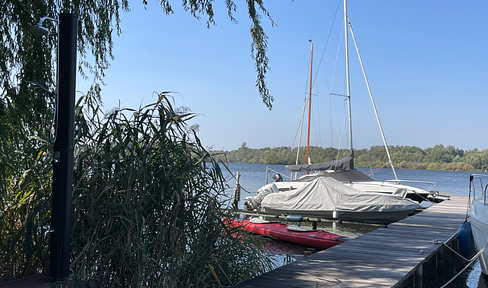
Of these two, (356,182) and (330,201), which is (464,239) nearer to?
(330,201)

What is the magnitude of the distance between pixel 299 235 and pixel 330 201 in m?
2.51

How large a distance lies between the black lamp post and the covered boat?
33.9 feet

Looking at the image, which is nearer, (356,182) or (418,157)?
(356,182)

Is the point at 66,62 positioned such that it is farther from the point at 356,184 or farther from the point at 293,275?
the point at 356,184

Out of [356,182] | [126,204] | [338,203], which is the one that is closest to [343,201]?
[338,203]

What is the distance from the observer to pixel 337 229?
42.8ft

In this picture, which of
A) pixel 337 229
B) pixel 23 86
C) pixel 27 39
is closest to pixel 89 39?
pixel 27 39

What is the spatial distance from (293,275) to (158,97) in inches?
103

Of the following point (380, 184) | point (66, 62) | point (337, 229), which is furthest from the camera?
point (380, 184)

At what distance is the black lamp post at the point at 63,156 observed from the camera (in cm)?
281

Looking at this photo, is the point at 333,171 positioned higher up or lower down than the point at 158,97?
lower down

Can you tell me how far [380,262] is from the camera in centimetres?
543

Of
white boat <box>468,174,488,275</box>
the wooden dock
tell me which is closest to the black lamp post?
the wooden dock

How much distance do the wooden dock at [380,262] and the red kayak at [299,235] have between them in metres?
1.74
